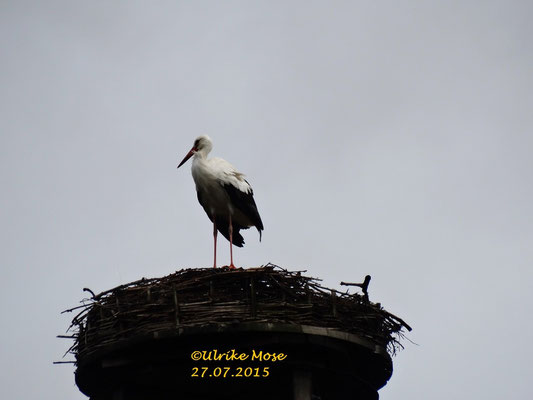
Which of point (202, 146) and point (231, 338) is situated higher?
point (202, 146)

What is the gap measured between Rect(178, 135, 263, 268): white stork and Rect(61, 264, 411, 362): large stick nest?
2360 mm

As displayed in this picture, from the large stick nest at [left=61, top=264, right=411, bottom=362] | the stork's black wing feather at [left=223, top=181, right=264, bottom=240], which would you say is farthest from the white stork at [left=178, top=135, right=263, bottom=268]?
the large stick nest at [left=61, top=264, right=411, bottom=362]

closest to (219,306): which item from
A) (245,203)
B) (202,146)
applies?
(245,203)

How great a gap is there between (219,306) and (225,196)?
3224mm

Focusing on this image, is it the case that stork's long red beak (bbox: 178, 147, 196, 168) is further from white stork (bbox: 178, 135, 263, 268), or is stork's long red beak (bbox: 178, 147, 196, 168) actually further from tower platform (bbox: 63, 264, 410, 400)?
tower platform (bbox: 63, 264, 410, 400)

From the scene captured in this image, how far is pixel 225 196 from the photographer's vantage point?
12.1m

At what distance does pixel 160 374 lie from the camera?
30.8 feet

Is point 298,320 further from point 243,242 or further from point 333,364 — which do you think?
point 243,242

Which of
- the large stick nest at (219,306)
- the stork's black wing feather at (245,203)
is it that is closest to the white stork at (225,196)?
the stork's black wing feather at (245,203)

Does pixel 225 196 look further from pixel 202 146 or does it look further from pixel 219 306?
pixel 219 306

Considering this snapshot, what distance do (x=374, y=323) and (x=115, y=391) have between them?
9.00ft

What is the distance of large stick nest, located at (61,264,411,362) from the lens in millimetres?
9078

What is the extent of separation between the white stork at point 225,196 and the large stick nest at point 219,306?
7.74 ft

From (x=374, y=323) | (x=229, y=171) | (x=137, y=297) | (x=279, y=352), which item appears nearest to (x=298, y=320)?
(x=279, y=352)
